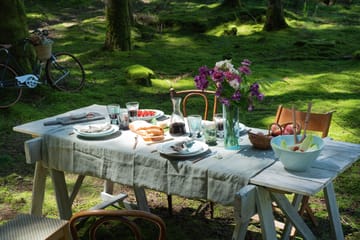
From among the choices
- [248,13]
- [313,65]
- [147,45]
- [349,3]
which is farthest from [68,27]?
[349,3]

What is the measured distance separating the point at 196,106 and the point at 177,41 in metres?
6.02

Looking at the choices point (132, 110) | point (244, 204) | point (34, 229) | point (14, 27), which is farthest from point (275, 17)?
point (34, 229)

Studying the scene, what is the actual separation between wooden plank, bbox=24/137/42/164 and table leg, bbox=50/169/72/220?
183 millimetres

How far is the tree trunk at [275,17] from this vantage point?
13.1 metres

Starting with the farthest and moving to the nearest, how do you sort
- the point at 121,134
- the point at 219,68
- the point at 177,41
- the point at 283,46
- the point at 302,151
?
the point at 177,41 < the point at 283,46 < the point at 121,134 < the point at 219,68 < the point at 302,151

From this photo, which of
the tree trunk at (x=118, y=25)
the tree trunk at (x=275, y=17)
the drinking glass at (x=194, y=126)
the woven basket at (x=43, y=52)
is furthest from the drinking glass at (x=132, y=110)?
the tree trunk at (x=275, y=17)

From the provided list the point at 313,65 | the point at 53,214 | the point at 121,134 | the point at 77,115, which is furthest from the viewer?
the point at 313,65

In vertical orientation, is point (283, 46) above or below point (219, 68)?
below

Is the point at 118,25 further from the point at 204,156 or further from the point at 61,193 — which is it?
the point at 204,156

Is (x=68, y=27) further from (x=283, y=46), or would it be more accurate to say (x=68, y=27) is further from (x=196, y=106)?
(x=196, y=106)

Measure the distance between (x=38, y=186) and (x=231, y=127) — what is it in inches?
61.8

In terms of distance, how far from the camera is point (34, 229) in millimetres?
2586

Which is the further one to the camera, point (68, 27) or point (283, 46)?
point (68, 27)

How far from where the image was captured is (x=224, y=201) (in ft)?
8.46
